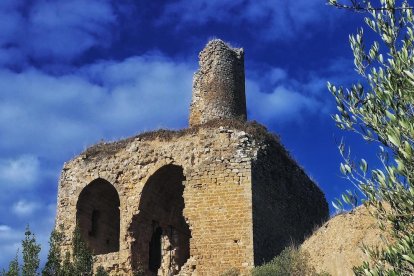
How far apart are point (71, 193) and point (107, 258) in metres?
2.93

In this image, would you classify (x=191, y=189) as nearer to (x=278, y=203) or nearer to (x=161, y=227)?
(x=278, y=203)

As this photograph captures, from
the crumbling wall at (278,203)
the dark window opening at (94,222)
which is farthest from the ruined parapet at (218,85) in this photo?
the dark window opening at (94,222)

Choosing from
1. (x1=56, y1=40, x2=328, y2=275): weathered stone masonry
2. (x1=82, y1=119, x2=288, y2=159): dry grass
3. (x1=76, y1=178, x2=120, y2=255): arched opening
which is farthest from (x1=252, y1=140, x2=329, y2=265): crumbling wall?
(x1=76, y1=178, x2=120, y2=255): arched opening

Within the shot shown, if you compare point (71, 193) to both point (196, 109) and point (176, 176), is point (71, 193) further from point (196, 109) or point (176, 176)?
point (196, 109)

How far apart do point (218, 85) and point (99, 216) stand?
254 inches

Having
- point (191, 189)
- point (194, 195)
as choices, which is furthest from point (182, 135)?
point (194, 195)

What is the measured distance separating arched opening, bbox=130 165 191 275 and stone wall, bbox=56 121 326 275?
35 millimetres

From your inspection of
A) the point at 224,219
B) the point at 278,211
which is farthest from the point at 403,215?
the point at 278,211

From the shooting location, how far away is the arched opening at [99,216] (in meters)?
22.7

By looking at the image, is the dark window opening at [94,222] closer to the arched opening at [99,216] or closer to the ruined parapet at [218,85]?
the arched opening at [99,216]

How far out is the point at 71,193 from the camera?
894 inches

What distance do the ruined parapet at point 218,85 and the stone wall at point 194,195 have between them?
198 cm

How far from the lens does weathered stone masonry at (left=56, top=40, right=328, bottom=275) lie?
62.6 feet

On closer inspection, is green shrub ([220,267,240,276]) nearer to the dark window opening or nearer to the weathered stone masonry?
the weathered stone masonry
